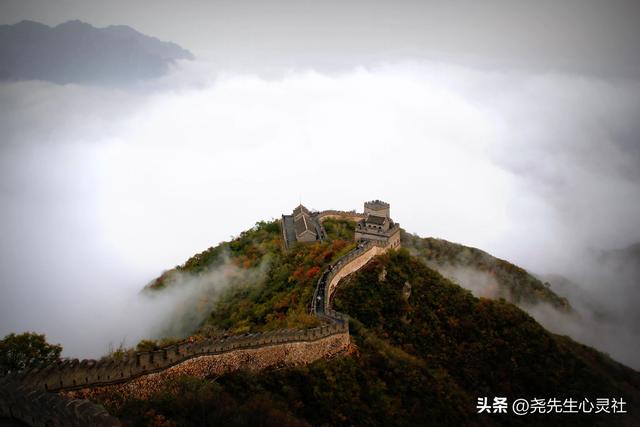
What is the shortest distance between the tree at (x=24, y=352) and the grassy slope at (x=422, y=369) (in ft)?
25.2

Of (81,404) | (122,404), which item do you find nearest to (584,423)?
(122,404)

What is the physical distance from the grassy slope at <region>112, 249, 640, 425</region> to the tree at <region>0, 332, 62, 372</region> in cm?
767

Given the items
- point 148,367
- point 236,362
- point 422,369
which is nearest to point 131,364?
point 148,367

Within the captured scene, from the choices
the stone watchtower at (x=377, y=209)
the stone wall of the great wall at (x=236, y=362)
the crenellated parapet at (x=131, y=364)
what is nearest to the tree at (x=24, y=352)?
the crenellated parapet at (x=131, y=364)

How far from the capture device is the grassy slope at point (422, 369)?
29.7m

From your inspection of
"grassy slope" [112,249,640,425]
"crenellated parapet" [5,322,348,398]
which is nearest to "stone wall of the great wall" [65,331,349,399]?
"crenellated parapet" [5,322,348,398]

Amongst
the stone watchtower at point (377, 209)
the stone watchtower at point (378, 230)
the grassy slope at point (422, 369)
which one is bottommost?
the grassy slope at point (422, 369)

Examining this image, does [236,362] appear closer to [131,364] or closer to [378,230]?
[131,364]

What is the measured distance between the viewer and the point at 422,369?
36344 mm

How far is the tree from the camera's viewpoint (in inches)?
1000

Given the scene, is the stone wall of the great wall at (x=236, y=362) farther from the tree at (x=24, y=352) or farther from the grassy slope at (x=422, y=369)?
the tree at (x=24, y=352)

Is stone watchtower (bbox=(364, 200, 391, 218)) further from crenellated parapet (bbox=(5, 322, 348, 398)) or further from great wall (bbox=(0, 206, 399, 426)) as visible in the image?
crenellated parapet (bbox=(5, 322, 348, 398))

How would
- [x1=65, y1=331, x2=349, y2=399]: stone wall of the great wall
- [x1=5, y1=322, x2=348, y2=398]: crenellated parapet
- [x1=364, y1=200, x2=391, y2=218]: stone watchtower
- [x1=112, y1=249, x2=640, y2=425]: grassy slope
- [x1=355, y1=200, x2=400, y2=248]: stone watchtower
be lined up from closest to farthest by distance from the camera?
[x1=5, y1=322, x2=348, y2=398]: crenellated parapet < [x1=65, y1=331, x2=349, y2=399]: stone wall of the great wall < [x1=112, y1=249, x2=640, y2=425]: grassy slope < [x1=355, y1=200, x2=400, y2=248]: stone watchtower < [x1=364, y1=200, x2=391, y2=218]: stone watchtower

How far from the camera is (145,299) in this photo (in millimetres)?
65625
